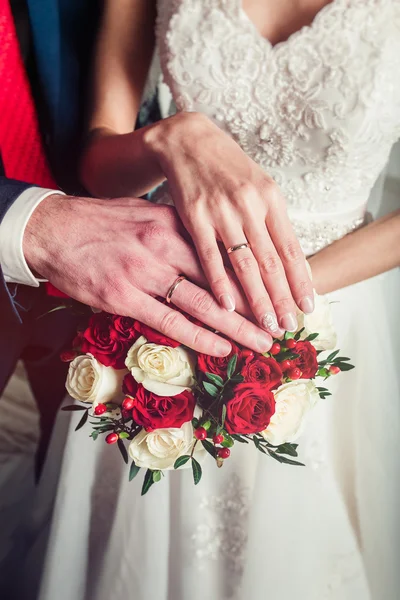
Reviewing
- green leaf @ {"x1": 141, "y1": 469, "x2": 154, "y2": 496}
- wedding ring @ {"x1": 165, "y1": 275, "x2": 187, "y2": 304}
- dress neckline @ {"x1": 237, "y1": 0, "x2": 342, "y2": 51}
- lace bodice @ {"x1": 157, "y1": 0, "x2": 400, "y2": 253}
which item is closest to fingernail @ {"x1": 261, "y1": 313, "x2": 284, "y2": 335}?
wedding ring @ {"x1": 165, "y1": 275, "x2": 187, "y2": 304}

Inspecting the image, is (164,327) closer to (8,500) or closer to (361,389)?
(361,389)

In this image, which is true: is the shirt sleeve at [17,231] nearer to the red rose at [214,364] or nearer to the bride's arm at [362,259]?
the red rose at [214,364]

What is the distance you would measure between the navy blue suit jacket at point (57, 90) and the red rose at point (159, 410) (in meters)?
0.32

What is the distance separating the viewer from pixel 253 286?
1.63 ft

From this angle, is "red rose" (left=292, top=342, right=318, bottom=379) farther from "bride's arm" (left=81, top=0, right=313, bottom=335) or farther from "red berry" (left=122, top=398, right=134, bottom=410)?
"red berry" (left=122, top=398, right=134, bottom=410)

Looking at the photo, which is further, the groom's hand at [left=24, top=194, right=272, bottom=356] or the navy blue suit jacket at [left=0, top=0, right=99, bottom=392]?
the navy blue suit jacket at [left=0, top=0, right=99, bottom=392]

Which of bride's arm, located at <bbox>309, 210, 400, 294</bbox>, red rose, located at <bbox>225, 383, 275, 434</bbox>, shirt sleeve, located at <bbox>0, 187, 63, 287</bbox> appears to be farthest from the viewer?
bride's arm, located at <bbox>309, 210, 400, 294</bbox>

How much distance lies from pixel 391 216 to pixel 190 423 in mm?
472

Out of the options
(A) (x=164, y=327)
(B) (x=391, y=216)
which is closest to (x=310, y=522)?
(A) (x=164, y=327)

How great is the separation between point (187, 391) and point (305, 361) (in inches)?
5.3

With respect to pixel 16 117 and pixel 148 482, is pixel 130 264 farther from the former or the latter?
pixel 16 117

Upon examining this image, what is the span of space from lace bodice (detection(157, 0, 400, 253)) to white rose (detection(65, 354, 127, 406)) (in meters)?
0.43

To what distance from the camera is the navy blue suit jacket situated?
72cm

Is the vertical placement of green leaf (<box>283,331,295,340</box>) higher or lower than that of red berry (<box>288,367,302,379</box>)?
higher
